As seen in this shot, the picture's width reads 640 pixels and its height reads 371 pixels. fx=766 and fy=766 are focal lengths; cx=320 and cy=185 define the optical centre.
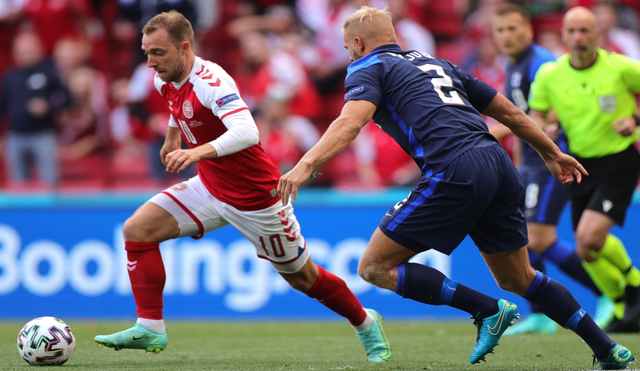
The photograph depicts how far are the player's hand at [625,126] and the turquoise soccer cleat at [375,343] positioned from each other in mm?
2548

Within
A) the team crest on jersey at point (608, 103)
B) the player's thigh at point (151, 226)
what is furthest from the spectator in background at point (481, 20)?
the player's thigh at point (151, 226)

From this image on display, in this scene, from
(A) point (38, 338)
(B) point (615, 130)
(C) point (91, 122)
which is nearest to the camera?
(A) point (38, 338)

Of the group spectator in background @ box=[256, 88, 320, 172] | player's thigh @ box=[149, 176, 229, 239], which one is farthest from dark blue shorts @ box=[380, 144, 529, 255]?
spectator in background @ box=[256, 88, 320, 172]

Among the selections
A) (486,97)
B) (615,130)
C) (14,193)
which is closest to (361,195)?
(615,130)

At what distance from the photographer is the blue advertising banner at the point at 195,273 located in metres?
8.99

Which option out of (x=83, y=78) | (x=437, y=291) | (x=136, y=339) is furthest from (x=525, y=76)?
(x=83, y=78)

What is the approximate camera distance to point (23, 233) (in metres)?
9.08

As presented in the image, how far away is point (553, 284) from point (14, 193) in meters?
7.21

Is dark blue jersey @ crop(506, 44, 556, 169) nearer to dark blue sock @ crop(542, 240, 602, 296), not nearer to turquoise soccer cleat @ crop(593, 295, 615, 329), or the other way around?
dark blue sock @ crop(542, 240, 602, 296)

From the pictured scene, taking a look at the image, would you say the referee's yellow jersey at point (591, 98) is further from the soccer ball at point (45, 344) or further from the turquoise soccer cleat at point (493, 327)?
the soccer ball at point (45, 344)

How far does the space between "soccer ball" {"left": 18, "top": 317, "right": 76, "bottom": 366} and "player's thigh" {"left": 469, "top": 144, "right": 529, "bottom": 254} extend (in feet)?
8.63

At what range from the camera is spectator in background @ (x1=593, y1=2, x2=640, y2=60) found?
34.2ft

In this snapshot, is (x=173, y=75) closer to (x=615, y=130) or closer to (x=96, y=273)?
(x=615, y=130)

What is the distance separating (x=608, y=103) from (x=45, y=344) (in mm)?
4870
